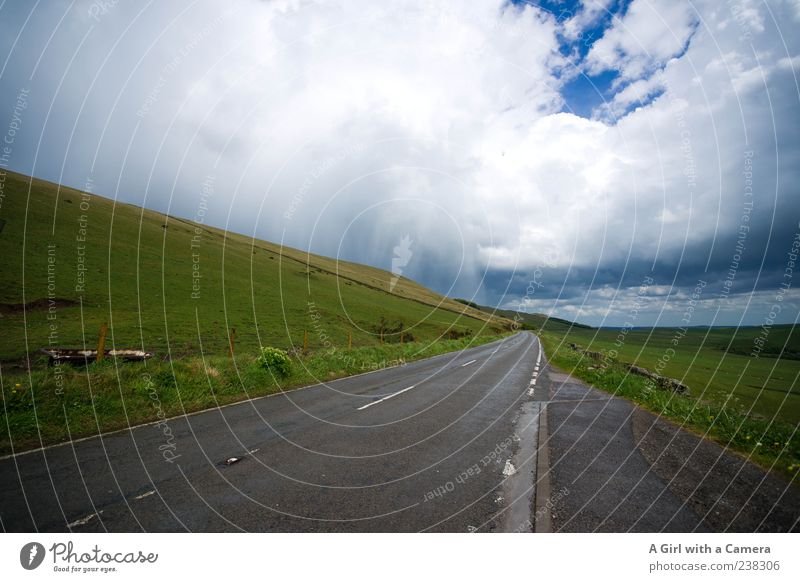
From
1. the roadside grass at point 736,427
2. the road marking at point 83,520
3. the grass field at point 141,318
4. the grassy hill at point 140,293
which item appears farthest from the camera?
the grassy hill at point 140,293

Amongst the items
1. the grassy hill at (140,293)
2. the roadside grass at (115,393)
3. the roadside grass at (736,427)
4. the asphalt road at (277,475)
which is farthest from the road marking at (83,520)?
the grassy hill at (140,293)

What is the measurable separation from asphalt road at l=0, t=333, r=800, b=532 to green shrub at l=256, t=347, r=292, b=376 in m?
4.74

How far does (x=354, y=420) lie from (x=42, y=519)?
5.77 meters

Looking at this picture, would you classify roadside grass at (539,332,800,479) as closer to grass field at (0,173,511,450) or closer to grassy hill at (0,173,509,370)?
grass field at (0,173,511,450)

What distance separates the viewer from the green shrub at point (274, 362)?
1445 centimetres

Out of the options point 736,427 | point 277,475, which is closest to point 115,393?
point 277,475

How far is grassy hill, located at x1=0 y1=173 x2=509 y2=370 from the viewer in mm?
27406

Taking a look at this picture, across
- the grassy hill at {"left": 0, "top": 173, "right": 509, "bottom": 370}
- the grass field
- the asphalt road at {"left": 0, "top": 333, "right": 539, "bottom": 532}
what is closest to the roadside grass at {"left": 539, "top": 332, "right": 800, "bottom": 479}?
the asphalt road at {"left": 0, "top": 333, "right": 539, "bottom": 532}

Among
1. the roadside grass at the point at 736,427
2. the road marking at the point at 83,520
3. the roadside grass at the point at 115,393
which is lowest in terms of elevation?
the roadside grass at the point at 115,393

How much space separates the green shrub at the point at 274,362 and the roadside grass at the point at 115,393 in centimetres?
25

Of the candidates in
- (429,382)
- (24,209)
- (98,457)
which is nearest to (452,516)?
(98,457)

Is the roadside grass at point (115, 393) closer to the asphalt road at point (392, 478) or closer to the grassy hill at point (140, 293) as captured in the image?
the asphalt road at point (392, 478)

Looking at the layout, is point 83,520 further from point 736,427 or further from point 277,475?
point 736,427

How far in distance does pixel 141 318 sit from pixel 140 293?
8.28 meters
